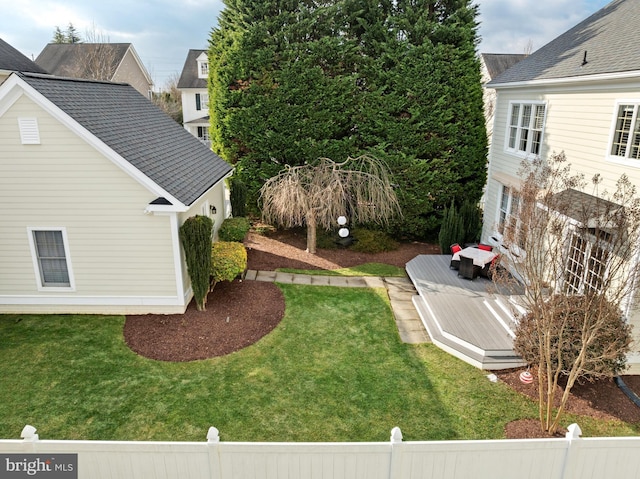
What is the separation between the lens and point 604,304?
24.3 ft

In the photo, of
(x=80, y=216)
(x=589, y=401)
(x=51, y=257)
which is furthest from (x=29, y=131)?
(x=589, y=401)

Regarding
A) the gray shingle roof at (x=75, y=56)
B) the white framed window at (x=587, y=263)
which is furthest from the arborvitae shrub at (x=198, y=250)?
the gray shingle roof at (x=75, y=56)

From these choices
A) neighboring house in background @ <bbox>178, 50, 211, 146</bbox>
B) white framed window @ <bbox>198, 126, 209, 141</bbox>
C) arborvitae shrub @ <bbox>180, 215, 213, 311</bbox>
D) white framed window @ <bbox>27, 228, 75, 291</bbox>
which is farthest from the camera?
white framed window @ <bbox>198, 126, 209, 141</bbox>

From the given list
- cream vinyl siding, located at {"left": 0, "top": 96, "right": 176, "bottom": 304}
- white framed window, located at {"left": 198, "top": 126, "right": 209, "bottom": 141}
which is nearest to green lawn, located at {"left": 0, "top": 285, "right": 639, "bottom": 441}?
cream vinyl siding, located at {"left": 0, "top": 96, "right": 176, "bottom": 304}

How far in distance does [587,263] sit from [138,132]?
12108 millimetres

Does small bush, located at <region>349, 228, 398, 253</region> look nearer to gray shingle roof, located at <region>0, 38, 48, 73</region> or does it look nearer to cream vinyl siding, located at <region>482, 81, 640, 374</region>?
cream vinyl siding, located at <region>482, 81, 640, 374</region>

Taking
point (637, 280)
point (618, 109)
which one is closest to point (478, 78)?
point (618, 109)

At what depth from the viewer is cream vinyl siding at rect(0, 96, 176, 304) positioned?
1097 cm

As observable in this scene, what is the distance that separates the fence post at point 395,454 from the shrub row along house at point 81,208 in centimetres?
765

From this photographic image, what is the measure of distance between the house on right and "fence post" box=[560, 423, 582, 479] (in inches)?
140

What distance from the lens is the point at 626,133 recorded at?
976 cm

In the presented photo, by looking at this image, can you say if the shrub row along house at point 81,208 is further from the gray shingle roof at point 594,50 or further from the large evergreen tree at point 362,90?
the gray shingle roof at point 594,50

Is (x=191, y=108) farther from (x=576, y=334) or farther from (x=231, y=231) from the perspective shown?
(x=576, y=334)

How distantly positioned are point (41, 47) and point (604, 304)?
51407mm
